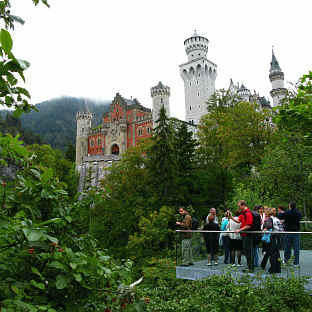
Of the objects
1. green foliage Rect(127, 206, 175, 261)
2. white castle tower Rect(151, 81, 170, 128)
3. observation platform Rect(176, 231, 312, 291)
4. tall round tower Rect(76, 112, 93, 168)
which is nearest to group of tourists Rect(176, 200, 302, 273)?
observation platform Rect(176, 231, 312, 291)

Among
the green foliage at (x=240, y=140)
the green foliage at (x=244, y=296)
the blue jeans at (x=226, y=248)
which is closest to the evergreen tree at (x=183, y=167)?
the green foliage at (x=240, y=140)

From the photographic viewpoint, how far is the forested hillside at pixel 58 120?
120669 millimetres

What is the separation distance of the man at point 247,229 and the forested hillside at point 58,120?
324ft

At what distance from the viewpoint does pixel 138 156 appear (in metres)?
26.6

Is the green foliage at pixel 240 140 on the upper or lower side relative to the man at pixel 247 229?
upper

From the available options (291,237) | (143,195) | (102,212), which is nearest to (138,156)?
(143,195)

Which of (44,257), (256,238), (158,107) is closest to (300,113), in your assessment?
(256,238)

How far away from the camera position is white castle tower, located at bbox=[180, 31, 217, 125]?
59.7m

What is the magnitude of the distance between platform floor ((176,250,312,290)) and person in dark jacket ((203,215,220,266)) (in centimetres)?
21

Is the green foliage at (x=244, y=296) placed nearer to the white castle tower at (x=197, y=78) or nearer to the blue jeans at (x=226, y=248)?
the blue jeans at (x=226, y=248)

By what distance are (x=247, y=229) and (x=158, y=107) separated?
4929 cm

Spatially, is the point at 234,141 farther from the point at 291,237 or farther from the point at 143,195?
the point at 291,237

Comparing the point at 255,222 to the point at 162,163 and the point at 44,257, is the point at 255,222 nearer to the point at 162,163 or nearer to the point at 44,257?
the point at 44,257

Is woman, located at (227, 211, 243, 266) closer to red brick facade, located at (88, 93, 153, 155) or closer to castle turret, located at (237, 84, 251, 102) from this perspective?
red brick facade, located at (88, 93, 153, 155)
